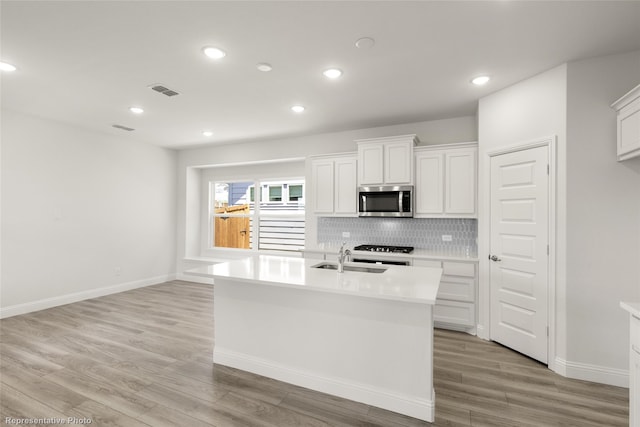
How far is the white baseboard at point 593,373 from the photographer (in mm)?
2619

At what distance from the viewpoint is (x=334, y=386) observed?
246cm

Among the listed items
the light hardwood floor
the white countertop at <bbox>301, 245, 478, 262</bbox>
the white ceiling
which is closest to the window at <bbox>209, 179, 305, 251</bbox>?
the white countertop at <bbox>301, 245, 478, 262</bbox>

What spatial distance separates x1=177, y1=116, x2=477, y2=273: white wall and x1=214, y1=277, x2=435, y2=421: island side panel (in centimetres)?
304

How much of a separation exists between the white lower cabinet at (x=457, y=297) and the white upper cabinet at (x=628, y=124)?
1.77 meters

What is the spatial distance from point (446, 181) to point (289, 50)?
2598 millimetres

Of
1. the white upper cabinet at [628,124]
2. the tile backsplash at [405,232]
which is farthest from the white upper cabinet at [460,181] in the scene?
the white upper cabinet at [628,124]

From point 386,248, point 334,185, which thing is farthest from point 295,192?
point 386,248

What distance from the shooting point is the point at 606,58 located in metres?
2.69

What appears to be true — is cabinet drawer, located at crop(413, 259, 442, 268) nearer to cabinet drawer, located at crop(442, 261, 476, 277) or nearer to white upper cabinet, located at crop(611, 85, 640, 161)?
cabinet drawer, located at crop(442, 261, 476, 277)

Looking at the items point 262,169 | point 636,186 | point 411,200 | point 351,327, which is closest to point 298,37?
A: point 351,327

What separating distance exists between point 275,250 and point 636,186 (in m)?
5.17

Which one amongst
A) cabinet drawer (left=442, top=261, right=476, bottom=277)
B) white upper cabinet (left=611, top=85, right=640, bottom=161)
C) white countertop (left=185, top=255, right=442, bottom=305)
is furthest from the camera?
cabinet drawer (left=442, top=261, right=476, bottom=277)

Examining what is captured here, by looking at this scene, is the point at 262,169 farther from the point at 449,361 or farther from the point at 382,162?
the point at 449,361

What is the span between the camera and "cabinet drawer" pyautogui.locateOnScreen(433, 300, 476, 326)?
375 cm
